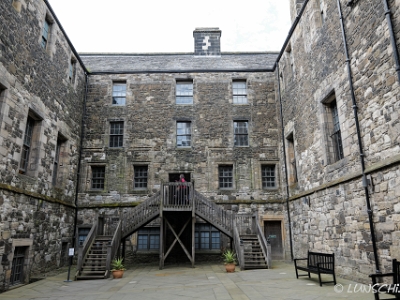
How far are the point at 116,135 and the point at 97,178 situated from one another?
94.7 inches

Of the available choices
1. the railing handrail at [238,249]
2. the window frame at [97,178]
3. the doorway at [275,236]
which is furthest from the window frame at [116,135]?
the doorway at [275,236]

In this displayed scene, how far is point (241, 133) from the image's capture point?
16312 millimetres

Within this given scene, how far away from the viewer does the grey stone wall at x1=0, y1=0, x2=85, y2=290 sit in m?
9.41

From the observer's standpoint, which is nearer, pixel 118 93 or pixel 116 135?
pixel 116 135

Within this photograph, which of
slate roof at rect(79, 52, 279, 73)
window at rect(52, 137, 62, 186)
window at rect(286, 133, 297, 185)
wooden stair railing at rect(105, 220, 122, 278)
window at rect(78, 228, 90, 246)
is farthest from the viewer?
→ slate roof at rect(79, 52, 279, 73)

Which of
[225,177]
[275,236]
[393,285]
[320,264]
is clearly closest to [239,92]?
[225,177]

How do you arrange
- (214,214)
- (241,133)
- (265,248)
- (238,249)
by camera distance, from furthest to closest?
(241,133)
(214,214)
(265,248)
(238,249)

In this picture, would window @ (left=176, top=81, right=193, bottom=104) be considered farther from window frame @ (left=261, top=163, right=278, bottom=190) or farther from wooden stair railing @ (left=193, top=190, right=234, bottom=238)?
wooden stair railing @ (left=193, top=190, right=234, bottom=238)

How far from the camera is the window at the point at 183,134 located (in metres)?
16.3

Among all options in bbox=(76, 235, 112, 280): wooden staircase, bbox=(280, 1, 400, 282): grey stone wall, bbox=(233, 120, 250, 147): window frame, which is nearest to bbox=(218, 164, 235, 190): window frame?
bbox=(233, 120, 250, 147): window frame

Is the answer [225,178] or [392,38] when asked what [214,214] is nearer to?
[225,178]

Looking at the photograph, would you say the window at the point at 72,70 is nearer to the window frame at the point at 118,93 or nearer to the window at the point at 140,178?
the window frame at the point at 118,93

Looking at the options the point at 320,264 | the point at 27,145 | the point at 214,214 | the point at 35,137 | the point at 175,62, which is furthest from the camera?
the point at 175,62

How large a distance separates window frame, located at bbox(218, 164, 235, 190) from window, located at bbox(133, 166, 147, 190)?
380cm
